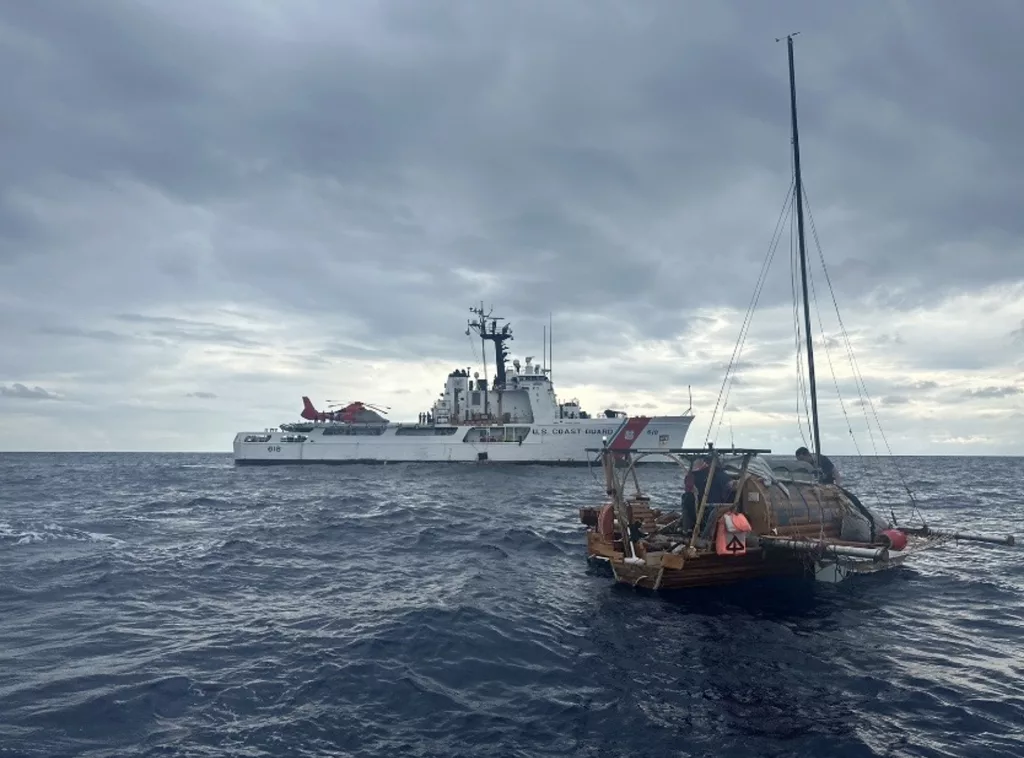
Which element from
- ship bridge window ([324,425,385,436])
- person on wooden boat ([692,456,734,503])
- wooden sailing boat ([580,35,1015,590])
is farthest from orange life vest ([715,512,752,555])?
ship bridge window ([324,425,385,436])

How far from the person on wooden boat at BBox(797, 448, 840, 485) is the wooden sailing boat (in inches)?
41.0

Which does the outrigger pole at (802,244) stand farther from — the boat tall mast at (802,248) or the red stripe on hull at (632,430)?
the red stripe on hull at (632,430)

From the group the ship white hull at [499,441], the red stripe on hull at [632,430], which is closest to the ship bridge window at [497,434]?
the ship white hull at [499,441]

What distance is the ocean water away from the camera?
300 inches

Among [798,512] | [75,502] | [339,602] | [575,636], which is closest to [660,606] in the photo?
[575,636]

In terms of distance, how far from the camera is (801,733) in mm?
7840

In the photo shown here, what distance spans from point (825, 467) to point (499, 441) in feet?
148

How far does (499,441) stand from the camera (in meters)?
62.4

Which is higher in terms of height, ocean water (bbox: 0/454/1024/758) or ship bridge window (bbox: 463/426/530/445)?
ship bridge window (bbox: 463/426/530/445)

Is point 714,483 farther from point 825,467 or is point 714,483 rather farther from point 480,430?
point 480,430

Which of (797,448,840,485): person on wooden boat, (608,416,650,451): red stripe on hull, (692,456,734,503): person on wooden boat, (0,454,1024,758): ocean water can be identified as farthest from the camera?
(608,416,650,451): red stripe on hull

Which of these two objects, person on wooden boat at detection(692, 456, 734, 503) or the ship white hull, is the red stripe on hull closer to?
the ship white hull

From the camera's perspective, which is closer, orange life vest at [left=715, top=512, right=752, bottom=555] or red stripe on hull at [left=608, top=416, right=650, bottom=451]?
orange life vest at [left=715, top=512, right=752, bottom=555]

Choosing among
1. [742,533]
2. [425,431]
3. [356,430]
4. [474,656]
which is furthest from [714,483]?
[356,430]
